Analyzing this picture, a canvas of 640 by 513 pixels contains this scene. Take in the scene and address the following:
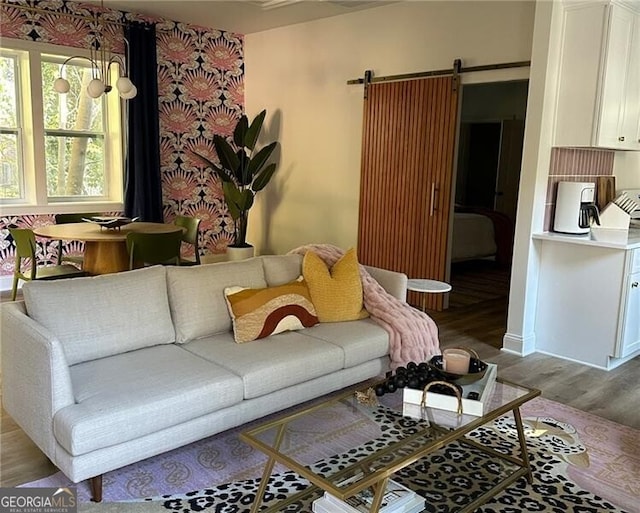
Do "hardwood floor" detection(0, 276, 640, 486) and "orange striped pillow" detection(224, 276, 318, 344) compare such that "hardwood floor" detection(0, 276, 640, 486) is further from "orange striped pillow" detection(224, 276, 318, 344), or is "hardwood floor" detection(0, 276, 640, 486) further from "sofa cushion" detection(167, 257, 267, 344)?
"orange striped pillow" detection(224, 276, 318, 344)

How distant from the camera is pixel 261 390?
→ 2.63m

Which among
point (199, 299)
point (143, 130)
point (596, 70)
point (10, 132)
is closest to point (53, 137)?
point (10, 132)

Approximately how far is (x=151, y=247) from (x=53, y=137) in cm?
239

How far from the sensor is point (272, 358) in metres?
2.73

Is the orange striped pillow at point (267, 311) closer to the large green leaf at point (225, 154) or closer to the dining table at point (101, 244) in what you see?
the dining table at point (101, 244)

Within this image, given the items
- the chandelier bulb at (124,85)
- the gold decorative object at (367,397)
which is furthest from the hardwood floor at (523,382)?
the chandelier bulb at (124,85)

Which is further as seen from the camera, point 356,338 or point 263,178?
point 263,178

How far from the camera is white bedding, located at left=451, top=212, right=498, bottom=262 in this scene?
674cm

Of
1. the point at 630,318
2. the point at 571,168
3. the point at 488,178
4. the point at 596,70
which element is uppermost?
the point at 596,70

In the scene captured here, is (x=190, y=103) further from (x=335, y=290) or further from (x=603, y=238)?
(x=603, y=238)

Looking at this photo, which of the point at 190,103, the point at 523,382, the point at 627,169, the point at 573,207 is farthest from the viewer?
the point at 190,103

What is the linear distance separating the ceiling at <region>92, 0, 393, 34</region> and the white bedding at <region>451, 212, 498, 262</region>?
2726 mm

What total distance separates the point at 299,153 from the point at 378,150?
1228 millimetres

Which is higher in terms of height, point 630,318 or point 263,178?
point 263,178
